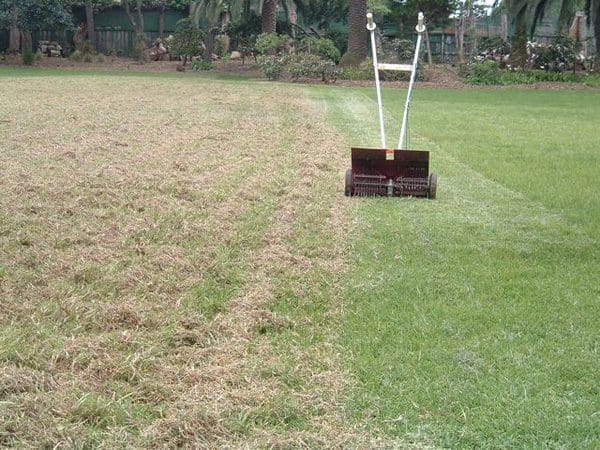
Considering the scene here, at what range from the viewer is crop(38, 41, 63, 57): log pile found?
46000 mm

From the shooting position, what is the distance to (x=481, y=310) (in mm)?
5238

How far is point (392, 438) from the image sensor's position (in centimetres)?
363

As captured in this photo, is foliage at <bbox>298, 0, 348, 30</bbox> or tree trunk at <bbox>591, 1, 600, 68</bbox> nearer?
tree trunk at <bbox>591, 1, 600, 68</bbox>

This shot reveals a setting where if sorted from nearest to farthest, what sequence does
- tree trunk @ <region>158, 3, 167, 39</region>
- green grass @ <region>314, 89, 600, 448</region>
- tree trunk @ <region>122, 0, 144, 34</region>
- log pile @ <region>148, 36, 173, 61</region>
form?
green grass @ <region>314, 89, 600, 448</region> < tree trunk @ <region>122, 0, 144, 34</region> < log pile @ <region>148, 36, 173, 61</region> < tree trunk @ <region>158, 3, 167, 39</region>

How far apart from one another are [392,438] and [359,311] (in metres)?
1.61

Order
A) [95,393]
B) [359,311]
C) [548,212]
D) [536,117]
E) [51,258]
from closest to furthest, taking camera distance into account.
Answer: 1. [95,393]
2. [359,311]
3. [51,258]
4. [548,212]
5. [536,117]

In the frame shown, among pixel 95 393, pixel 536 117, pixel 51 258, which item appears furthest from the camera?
pixel 536 117

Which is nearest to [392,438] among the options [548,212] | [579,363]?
[579,363]

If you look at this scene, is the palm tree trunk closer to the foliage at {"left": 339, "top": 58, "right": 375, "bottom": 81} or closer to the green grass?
the foliage at {"left": 339, "top": 58, "right": 375, "bottom": 81}

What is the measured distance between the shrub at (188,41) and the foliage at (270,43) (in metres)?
7.41

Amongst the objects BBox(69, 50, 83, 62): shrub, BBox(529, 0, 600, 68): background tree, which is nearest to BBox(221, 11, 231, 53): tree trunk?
BBox(69, 50, 83, 62): shrub

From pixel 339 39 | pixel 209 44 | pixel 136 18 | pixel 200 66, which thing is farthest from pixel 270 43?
pixel 136 18

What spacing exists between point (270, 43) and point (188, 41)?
851 cm

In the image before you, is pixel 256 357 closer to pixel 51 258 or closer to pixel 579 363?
pixel 579 363
